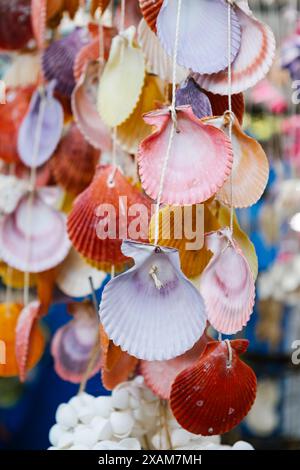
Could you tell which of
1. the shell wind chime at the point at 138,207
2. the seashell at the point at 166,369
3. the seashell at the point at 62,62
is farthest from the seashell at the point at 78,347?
the seashell at the point at 62,62

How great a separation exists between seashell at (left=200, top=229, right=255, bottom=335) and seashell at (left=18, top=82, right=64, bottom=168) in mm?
279

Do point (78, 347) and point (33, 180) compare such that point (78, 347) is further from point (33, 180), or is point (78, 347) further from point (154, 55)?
point (154, 55)

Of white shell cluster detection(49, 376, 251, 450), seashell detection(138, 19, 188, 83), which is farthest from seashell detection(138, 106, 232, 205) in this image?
white shell cluster detection(49, 376, 251, 450)

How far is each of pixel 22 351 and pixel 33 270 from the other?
8cm

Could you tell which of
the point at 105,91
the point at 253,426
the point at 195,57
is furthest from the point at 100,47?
the point at 253,426

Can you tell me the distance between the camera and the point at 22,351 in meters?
0.65

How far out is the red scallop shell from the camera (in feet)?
1.63

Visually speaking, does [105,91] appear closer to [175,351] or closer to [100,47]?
[100,47]

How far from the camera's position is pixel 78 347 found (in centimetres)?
70

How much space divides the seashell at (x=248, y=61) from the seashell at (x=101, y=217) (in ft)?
0.36

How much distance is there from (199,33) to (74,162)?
0.25 m

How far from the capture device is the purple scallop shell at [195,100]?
504 mm

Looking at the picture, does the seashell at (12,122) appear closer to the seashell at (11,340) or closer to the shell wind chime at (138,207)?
the shell wind chime at (138,207)

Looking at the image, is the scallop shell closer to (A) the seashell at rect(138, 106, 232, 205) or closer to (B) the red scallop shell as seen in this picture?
(A) the seashell at rect(138, 106, 232, 205)
